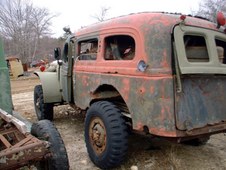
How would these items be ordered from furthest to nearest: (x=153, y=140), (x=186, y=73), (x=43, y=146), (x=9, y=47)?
(x=9, y=47) < (x=153, y=140) < (x=186, y=73) < (x=43, y=146)

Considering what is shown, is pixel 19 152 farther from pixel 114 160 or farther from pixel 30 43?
pixel 30 43

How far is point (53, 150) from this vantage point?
336 cm

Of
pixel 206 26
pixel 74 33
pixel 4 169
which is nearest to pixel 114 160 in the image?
pixel 4 169

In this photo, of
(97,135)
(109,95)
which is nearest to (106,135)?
(97,135)

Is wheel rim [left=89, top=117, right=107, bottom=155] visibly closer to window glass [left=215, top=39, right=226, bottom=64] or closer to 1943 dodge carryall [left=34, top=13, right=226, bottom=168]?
1943 dodge carryall [left=34, top=13, right=226, bottom=168]

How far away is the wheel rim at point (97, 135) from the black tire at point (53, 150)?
0.95 meters

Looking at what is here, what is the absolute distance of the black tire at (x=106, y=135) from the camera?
4137 mm

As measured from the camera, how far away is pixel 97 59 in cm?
507

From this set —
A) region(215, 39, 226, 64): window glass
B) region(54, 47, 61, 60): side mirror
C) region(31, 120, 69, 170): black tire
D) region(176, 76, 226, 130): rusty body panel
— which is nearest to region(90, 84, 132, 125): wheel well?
region(176, 76, 226, 130): rusty body panel


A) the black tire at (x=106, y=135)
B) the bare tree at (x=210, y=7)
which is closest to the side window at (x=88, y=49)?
the black tire at (x=106, y=135)

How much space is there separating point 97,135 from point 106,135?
0.83 ft

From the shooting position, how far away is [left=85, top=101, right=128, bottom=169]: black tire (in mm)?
4137

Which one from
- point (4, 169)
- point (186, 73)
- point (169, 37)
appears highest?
point (169, 37)

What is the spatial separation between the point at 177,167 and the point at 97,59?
2019mm
